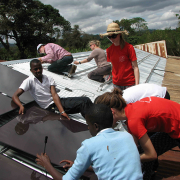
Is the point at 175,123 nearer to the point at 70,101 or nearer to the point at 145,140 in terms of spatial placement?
the point at 145,140

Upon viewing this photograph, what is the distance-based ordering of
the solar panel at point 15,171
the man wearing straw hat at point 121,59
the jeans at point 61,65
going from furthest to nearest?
the jeans at point 61,65, the man wearing straw hat at point 121,59, the solar panel at point 15,171

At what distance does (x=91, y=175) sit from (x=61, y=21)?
40.8m

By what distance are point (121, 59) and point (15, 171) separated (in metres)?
2.39

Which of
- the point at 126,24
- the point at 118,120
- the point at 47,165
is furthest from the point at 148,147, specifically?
the point at 126,24

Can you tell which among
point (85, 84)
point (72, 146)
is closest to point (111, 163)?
point (72, 146)

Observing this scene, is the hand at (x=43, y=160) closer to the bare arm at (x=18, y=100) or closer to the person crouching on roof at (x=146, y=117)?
the person crouching on roof at (x=146, y=117)

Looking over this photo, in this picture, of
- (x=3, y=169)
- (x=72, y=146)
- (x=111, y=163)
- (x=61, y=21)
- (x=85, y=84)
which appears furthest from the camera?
(x=61, y=21)

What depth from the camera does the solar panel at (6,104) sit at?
2250 mm

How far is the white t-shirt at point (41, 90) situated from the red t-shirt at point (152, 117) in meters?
1.57

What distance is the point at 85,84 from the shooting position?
449 cm

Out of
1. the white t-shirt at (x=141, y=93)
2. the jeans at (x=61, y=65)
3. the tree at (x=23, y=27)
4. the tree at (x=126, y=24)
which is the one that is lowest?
the white t-shirt at (x=141, y=93)

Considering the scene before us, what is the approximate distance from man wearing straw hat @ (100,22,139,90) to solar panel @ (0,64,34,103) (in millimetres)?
1625

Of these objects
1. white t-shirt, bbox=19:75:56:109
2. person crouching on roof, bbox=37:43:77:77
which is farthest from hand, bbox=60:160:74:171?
person crouching on roof, bbox=37:43:77:77

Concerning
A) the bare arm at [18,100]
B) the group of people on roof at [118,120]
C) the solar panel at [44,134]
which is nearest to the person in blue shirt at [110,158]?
the group of people on roof at [118,120]
